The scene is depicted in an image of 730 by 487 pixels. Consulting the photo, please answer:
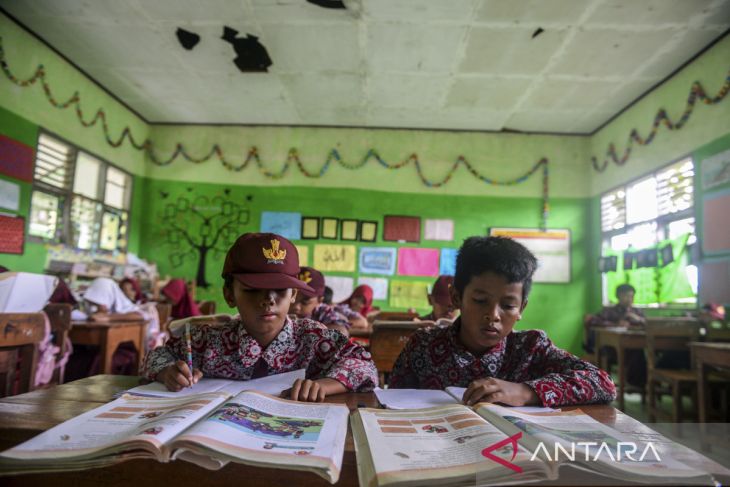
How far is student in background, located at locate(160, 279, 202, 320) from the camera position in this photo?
465cm

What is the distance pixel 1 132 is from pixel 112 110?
1913 mm

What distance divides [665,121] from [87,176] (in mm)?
6473

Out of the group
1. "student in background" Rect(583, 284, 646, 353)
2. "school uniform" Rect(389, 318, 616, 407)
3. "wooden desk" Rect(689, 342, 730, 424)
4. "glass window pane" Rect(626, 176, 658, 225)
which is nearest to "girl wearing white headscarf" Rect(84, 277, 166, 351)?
"school uniform" Rect(389, 318, 616, 407)

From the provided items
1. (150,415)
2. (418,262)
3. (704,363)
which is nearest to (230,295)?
(150,415)

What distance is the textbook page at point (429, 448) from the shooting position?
54 centimetres

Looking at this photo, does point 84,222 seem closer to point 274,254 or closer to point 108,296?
point 108,296

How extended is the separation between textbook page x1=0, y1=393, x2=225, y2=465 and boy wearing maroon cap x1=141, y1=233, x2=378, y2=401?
1.15 feet

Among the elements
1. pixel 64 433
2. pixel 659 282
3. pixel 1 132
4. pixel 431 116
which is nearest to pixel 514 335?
pixel 64 433

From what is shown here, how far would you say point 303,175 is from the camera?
21.3 ft

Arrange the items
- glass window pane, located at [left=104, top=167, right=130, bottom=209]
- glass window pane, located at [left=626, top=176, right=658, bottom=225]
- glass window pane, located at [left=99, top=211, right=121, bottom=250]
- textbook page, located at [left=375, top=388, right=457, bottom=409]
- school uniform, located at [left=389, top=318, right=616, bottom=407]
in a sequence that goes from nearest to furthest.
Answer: textbook page, located at [left=375, top=388, right=457, bottom=409]
school uniform, located at [left=389, top=318, right=616, bottom=407]
glass window pane, located at [left=626, top=176, right=658, bottom=225]
glass window pane, located at [left=99, top=211, right=121, bottom=250]
glass window pane, located at [left=104, top=167, right=130, bottom=209]

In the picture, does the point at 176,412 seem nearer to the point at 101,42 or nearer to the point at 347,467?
the point at 347,467

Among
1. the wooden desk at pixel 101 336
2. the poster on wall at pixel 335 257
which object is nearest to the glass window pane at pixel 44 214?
the wooden desk at pixel 101 336

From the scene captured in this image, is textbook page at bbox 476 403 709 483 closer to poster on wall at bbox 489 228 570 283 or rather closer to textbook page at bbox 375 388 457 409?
textbook page at bbox 375 388 457 409

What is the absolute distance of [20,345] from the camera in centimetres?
197
